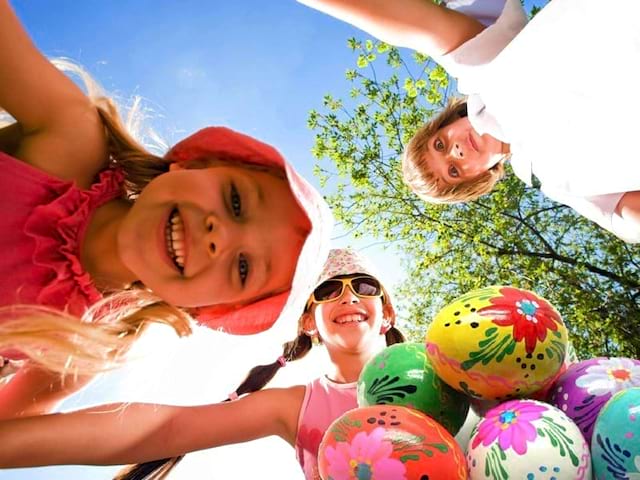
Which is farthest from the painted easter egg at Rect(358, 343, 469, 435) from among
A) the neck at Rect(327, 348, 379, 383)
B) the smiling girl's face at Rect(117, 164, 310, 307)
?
the smiling girl's face at Rect(117, 164, 310, 307)

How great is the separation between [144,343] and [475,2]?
5.57ft

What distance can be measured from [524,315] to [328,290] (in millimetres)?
1123

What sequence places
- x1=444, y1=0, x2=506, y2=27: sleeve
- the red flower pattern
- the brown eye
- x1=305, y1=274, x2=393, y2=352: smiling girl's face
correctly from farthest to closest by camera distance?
x1=305, y1=274, x2=393, y2=352: smiling girl's face, the red flower pattern, x1=444, y1=0, x2=506, y2=27: sleeve, the brown eye

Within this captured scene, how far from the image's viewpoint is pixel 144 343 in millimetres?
2291

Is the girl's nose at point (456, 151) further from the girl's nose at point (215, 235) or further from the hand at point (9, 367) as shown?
the hand at point (9, 367)

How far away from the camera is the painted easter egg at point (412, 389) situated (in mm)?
2238

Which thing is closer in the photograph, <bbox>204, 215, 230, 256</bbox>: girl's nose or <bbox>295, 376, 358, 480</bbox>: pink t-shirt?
<bbox>204, 215, 230, 256</bbox>: girl's nose

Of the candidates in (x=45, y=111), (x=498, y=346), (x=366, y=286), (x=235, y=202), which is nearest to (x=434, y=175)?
(x=366, y=286)

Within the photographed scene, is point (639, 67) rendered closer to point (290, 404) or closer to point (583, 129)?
point (583, 129)

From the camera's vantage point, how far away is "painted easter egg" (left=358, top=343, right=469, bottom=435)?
7.34 feet

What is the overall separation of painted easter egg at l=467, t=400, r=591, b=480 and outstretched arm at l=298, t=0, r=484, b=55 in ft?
4.04

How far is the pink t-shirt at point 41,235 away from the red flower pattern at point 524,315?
137 cm

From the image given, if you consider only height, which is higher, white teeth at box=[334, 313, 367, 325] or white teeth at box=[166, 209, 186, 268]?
white teeth at box=[166, 209, 186, 268]

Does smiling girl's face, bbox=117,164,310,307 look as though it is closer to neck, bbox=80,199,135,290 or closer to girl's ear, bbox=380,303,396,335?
neck, bbox=80,199,135,290
